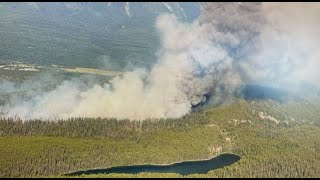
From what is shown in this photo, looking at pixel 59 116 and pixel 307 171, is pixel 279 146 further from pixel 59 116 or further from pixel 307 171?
pixel 59 116

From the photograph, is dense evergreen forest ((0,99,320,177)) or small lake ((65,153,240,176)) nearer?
dense evergreen forest ((0,99,320,177))

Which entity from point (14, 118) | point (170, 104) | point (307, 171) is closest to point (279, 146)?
point (307, 171)

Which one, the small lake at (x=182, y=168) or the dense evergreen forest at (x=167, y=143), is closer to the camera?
the dense evergreen forest at (x=167, y=143)

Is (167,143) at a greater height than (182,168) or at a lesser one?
lesser

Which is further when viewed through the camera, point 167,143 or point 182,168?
point 167,143
